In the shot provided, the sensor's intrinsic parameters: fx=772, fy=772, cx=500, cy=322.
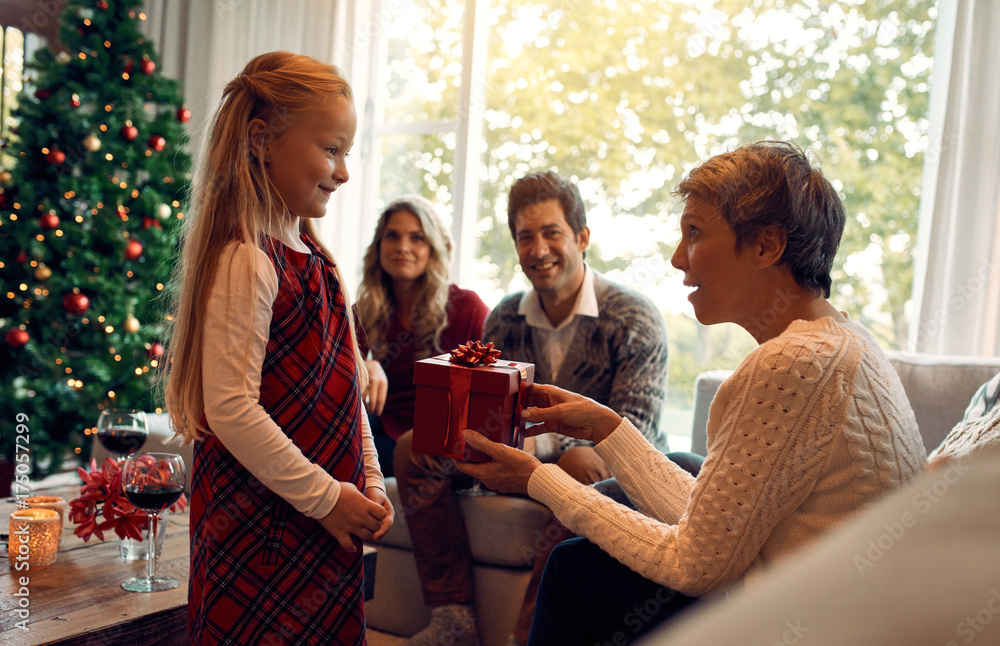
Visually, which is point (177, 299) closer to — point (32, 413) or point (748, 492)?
point (748, 492)

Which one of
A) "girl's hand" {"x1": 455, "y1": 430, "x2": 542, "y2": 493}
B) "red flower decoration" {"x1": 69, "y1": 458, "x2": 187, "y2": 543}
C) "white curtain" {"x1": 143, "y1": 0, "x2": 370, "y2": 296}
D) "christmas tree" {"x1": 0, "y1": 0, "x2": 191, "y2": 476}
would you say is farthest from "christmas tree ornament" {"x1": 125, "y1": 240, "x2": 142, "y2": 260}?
"girl's hand" {"x1": 455, "y1": 430, "x2": 542, "y2": 493}

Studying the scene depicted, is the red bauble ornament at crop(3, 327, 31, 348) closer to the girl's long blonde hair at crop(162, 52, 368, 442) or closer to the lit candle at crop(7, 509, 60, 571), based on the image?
the lit candle at crop(7, 509, 60, 571)

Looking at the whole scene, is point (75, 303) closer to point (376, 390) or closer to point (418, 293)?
point (418, 293)

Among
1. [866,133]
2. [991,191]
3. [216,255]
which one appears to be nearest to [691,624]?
[216,255]

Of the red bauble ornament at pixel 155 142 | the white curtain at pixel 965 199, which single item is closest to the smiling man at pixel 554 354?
the white curtain at pixel 965 199

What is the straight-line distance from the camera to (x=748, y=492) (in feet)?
3.33

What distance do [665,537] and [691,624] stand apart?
887 mm

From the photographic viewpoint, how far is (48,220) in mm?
3271

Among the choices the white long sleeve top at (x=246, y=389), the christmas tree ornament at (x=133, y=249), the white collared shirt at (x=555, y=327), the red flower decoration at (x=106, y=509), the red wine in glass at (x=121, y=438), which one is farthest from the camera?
the christmas tree ornament at (x=133, y=249)

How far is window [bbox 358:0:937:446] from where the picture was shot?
3.73 meters

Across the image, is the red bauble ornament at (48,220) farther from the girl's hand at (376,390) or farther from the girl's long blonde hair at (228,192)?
the girl's long blonde hair at (228,192)

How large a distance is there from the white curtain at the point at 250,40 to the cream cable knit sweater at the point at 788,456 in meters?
3.55

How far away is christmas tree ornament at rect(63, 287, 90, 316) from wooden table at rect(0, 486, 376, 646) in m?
1.91

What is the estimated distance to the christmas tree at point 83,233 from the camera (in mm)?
3314
